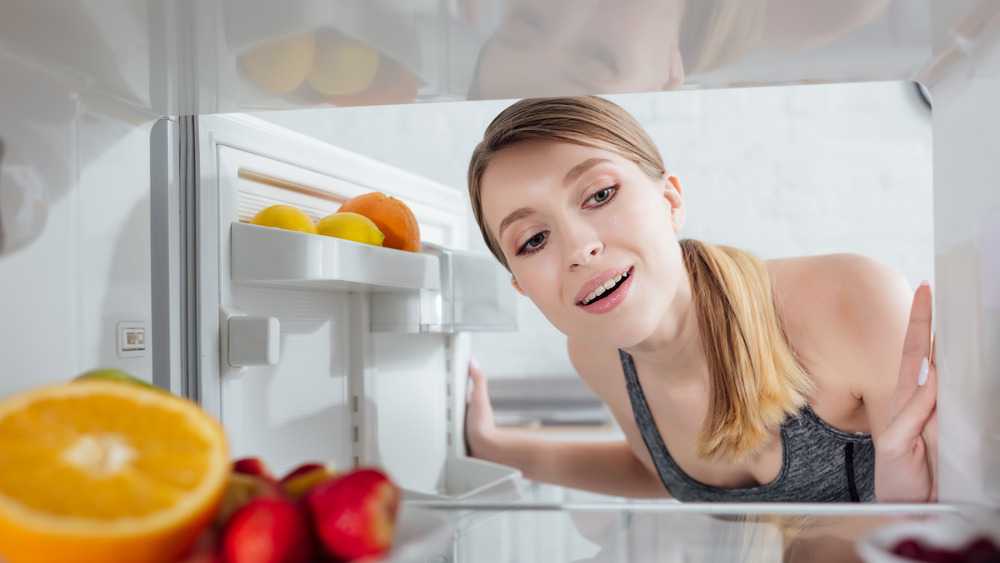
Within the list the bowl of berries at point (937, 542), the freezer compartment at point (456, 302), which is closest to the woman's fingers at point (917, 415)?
the bowl of berries at point (937, 542)

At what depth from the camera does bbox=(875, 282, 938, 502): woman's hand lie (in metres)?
0.65

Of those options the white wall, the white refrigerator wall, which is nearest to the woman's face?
the white refrigerator wall

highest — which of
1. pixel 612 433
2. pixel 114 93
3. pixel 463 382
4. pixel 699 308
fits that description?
pixel 114 93

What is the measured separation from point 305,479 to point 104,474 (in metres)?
0.12

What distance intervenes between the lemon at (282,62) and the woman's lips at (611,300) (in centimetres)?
49

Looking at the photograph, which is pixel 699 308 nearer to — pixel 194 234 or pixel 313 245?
pixel 313 245

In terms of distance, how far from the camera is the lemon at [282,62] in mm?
508

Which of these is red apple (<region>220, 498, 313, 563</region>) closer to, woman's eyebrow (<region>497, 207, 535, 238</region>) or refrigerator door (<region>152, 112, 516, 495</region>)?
refrigerator door (<region>152, 112, 516, 495</region>)

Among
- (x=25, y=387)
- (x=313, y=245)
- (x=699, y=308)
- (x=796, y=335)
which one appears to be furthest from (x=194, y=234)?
(x=796, y=335)

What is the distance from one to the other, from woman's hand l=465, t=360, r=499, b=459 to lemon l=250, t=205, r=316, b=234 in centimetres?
69

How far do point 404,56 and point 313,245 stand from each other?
0.92ft

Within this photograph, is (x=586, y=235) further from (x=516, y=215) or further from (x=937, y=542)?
(x=937, y=542)

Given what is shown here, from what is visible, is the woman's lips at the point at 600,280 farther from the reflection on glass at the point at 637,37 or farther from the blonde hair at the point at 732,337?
the reflection on glass at the point at 637,37

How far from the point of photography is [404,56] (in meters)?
0.53
